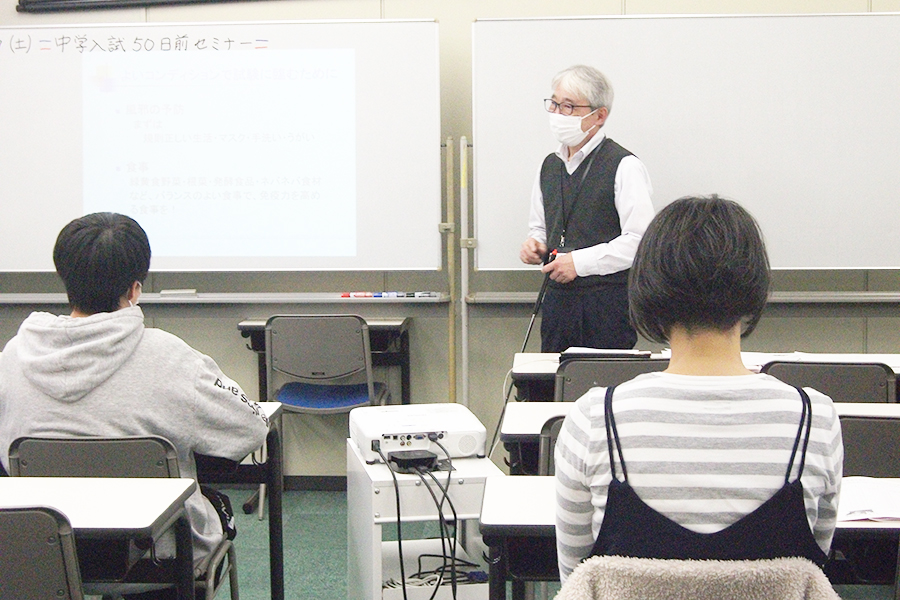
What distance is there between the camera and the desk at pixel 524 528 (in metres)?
1.37

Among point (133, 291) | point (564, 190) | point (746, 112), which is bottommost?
point (133, 291)

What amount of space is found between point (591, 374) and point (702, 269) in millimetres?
1245

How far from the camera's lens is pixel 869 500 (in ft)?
4.74

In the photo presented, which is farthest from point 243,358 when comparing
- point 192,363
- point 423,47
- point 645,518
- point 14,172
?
point 645,518

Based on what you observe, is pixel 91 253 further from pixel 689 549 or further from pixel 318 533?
pixel 318 533

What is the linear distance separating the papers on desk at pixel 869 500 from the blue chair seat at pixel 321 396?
222 centimetres

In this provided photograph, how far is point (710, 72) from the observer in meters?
3.67

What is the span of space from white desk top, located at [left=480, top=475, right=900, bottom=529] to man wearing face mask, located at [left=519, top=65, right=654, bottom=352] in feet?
5.07

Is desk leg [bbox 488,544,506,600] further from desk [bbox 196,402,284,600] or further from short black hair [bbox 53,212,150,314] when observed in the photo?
short black hair [bbox 53,212,150,314]

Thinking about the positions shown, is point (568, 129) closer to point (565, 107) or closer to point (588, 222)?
point (565, 107)

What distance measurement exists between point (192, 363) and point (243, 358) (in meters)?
2.30

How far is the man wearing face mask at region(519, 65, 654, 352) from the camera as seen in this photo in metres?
3.04

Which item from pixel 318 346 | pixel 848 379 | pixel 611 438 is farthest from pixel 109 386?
pixel 848 379

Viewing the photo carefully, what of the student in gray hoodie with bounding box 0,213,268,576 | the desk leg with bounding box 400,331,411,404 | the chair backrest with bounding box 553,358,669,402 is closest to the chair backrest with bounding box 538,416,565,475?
the chair backrest with bounding box 553,358,669,402
